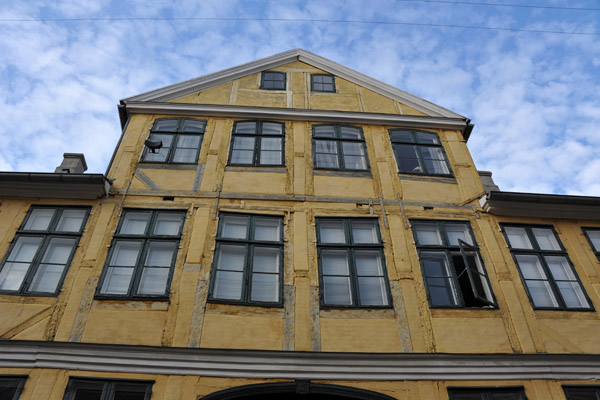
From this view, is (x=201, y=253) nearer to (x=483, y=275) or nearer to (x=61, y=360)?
(x=61, y=360)

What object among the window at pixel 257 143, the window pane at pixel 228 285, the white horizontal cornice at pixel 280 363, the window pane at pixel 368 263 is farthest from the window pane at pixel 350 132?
the white horizontal cornice at pixel 280 363

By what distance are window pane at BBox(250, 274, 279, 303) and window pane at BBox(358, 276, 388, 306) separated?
1.51m

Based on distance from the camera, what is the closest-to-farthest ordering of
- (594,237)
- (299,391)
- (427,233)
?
(299,391)
(427,233)
(594,237)

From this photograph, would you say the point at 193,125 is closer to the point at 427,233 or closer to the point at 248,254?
the point at 248,254

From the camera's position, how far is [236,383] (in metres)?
6.95

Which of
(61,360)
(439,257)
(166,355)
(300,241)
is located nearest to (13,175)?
(61,360)

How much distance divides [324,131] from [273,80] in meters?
2.62

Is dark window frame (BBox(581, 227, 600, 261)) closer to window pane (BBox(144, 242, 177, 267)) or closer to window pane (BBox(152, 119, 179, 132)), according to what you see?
window pane (BBox(144, 242, 177, 267))

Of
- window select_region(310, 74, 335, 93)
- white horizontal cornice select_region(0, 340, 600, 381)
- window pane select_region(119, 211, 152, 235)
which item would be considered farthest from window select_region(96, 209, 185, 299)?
window select_region(310, 74, 335, 93)

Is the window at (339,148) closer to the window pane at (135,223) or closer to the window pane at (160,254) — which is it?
the window pane at (160,254)

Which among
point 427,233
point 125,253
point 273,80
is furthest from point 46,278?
point 273,80

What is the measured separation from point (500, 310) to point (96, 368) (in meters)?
6.80

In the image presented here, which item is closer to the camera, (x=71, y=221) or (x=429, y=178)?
(x=71, y=221)

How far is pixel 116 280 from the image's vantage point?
8117 mm
